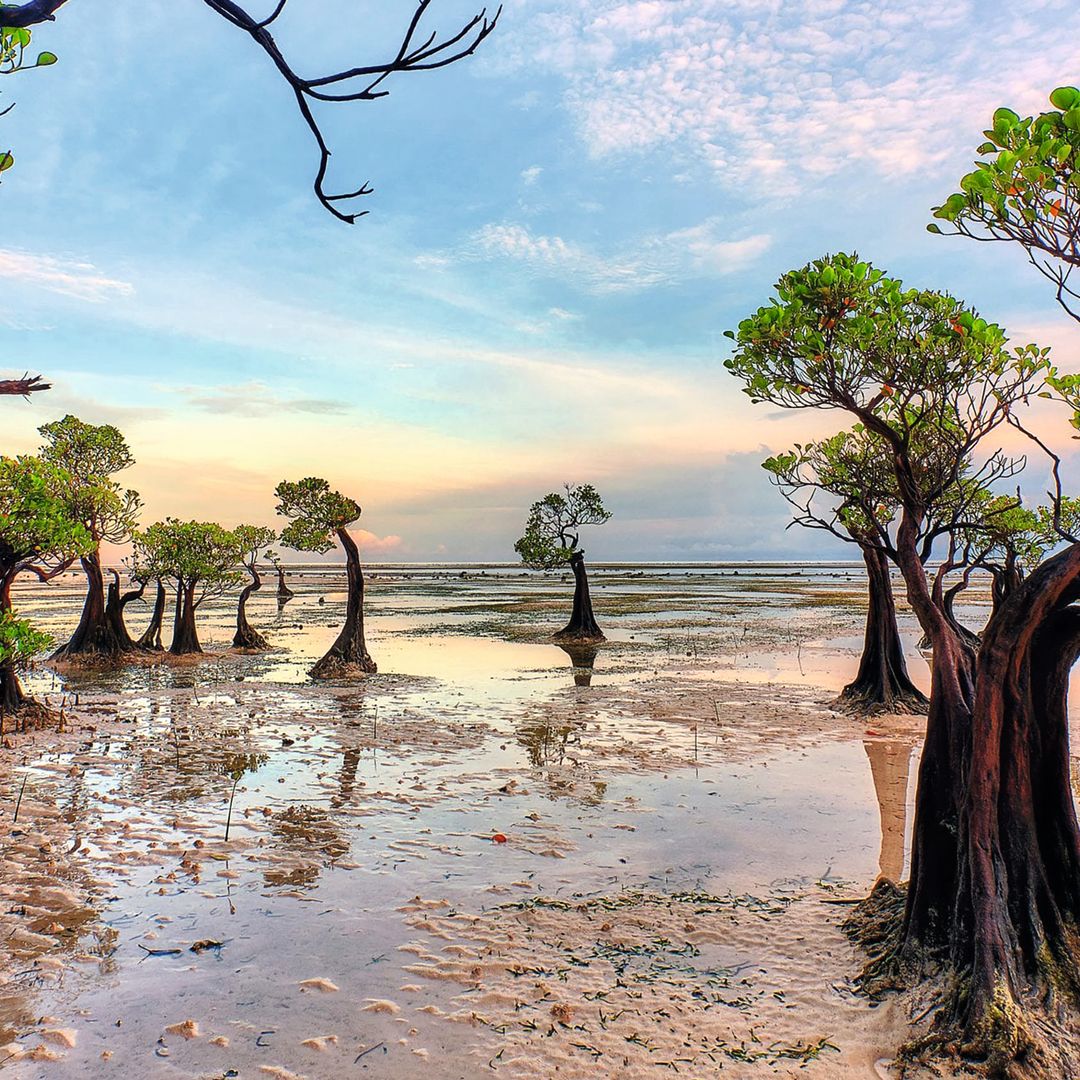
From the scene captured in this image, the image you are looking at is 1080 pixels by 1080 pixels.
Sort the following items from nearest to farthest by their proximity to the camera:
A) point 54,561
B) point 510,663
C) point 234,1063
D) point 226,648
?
1. point 234,1063
2. point 54,561
3. point 510,663
4. point 226,648

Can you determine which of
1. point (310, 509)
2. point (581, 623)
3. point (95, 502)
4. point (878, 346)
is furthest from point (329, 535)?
point (878, 346)

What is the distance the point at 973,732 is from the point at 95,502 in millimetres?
24919

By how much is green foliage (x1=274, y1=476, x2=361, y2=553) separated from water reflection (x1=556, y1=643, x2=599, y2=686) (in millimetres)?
8934

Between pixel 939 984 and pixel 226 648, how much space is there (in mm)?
30586

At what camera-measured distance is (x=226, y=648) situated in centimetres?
3125

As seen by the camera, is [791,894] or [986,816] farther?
[791,894]

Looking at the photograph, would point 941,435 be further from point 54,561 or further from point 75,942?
point 54,561

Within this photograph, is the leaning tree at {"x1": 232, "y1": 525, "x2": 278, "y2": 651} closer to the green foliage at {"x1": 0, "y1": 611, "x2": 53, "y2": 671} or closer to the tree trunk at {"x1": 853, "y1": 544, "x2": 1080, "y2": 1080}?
the green foliage at {"x1": 0, "y1": 611, "x2": 53, "y2": 671}

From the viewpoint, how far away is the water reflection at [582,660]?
22.7 metres

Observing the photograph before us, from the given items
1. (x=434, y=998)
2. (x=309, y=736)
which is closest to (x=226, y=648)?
(x=309, y=736)

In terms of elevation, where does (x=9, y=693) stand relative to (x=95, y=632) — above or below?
above

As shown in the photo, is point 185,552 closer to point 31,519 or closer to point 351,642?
point 351,642

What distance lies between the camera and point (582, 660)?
27.1m

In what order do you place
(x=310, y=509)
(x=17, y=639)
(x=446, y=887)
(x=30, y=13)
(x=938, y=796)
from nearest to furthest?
(x=30, y=13) < (x=938, y=796) < (x=446, y=887) < (x=17, y=639) < (x=310, y=509)
